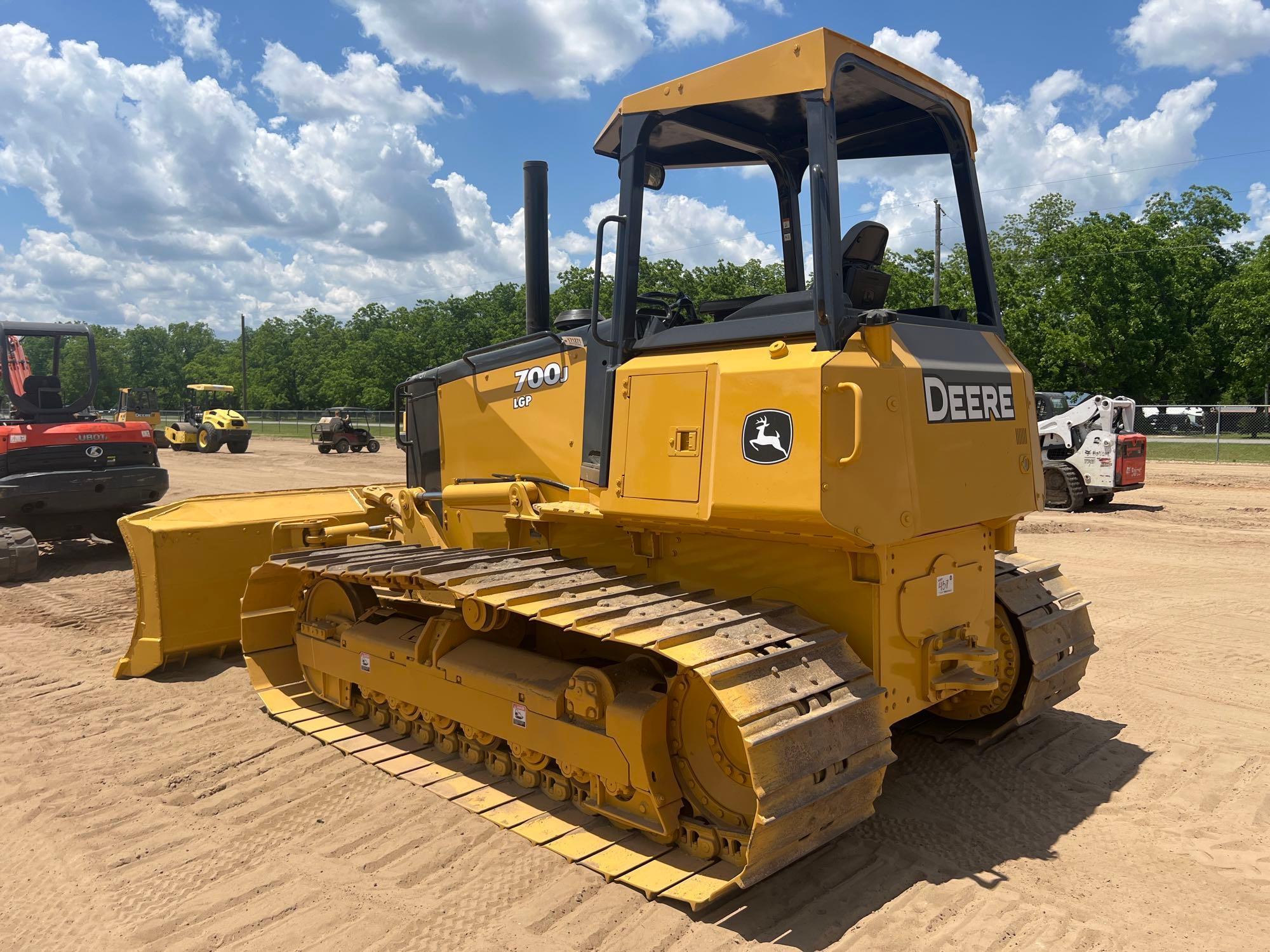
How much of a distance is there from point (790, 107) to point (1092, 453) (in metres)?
14.2

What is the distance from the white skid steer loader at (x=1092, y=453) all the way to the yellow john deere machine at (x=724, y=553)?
12.1 metres

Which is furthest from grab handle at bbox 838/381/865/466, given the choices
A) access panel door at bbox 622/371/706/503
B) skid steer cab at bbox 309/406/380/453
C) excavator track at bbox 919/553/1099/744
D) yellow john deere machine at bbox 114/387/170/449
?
skid steer cab at bbox 309/406/380/453

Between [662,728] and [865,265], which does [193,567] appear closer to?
[662,728]

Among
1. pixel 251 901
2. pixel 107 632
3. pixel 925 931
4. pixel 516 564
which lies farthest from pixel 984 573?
pixel 107 632

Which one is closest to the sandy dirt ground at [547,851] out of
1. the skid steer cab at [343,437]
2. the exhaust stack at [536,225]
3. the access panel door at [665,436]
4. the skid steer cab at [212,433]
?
the access panel door at [665,436]

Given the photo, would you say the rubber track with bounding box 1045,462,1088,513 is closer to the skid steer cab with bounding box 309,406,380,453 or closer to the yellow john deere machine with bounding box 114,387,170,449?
the yellow john deere machine with bounding box 114,387,170,449

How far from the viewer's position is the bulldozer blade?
6.50 metres

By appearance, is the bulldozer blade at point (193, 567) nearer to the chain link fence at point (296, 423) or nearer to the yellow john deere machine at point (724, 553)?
the yellow john deere machine at point (724, 553)

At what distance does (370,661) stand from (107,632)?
4.19m

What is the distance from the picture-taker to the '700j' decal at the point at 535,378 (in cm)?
492

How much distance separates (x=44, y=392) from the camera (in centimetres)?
1127

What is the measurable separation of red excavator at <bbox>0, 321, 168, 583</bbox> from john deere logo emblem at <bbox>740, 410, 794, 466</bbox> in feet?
31.3

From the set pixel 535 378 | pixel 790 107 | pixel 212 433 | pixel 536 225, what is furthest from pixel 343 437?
pixel 790 107

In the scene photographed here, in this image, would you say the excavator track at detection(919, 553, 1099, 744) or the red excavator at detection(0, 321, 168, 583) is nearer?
the excavator track at detection(919, 553, 1099, 744)
